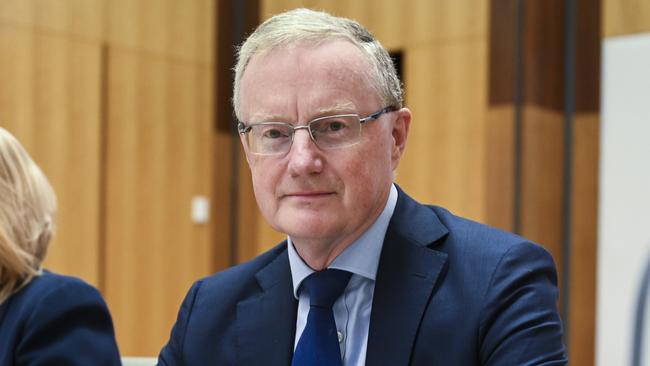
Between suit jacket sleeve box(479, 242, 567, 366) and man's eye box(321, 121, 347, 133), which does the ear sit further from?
suit jacket sleeve box(479, 242, 567, 366)

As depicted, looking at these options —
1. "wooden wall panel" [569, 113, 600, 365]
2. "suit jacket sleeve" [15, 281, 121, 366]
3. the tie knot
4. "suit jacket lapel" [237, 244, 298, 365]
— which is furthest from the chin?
"wooden wall panel" [569, 113, 600, 365]

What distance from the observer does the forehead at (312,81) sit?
1413 millimetres

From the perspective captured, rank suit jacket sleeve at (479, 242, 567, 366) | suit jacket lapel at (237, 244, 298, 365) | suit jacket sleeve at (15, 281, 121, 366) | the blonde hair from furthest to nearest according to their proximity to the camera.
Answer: the blonde hair < suit jacket sleeve at (15, 281, 121, 366) < suit jacket lapel at (237, 244, 298, 365) < suit jacket sleeve at (479, 242, 567, 366)

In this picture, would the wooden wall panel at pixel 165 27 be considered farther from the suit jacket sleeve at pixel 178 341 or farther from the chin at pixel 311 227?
the chin at pixel 311 227

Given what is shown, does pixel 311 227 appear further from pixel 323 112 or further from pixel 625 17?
pixel 625 17

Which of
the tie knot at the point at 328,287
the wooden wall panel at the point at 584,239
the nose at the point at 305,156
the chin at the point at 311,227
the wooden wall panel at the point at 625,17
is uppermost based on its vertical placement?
the wooden wall panel at the point at 625,17

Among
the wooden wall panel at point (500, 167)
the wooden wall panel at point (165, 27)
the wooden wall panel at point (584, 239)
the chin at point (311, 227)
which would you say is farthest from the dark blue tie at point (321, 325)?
the wooden wall panel at point (165, 27)

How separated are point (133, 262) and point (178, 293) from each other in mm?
447

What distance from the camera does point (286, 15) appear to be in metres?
1.50

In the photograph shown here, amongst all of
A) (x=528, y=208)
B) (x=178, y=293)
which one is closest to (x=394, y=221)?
(x=528, y=208)

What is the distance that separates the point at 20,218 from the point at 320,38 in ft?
3.15

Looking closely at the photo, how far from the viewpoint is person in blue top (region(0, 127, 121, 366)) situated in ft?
5.84

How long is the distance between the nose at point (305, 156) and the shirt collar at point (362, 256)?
0.20 meters

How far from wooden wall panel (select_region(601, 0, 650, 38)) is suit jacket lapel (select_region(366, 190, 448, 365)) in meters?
3.17
